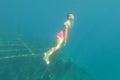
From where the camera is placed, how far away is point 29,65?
1268 cm

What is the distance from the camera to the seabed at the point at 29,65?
11852 millimetres

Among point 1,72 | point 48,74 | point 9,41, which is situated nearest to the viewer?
point 1,72

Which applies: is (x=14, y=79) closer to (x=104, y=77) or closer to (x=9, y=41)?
(x=9, y=41)

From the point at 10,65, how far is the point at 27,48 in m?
2.87

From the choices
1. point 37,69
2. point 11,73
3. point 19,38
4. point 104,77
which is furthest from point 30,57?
point 104,77

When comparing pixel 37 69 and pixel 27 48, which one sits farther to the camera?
pixel 27 48

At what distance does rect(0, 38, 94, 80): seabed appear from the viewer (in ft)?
38.9

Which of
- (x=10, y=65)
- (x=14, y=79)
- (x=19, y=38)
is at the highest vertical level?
(x=19, y=38)

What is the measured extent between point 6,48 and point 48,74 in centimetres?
241

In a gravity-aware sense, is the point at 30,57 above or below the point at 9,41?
below

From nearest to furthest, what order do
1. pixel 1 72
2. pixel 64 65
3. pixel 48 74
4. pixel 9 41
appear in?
pixel 1 72 → pixel 48 74 → pixel 64 65 → pixel 9 41

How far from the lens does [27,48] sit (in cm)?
1484

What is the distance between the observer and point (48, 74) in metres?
12.6

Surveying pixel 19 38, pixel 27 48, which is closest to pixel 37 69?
pixel 27 48
